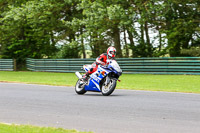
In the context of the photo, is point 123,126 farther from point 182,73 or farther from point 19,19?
point 19,19

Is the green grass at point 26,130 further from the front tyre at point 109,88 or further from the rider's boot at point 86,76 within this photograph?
the rider's boot at point 86,76

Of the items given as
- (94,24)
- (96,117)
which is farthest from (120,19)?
A: (96,117)

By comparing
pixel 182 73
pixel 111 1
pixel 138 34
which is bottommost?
pixel 182 73

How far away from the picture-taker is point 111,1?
3038 centimetres

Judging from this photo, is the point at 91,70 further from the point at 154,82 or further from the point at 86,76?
the point at 154,82

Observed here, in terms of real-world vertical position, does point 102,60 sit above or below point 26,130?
above

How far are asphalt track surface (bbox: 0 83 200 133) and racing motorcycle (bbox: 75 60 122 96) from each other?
960 mm

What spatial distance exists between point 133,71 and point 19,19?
12007 mm

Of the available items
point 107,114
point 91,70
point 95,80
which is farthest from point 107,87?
point 107,114

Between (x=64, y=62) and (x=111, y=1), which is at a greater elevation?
(x=111, y=1)

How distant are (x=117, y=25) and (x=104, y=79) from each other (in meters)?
16.9

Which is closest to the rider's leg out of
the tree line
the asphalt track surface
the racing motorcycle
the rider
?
the rider

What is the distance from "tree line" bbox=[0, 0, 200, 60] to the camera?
96.2 ft

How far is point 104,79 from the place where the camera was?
44.1 ft
